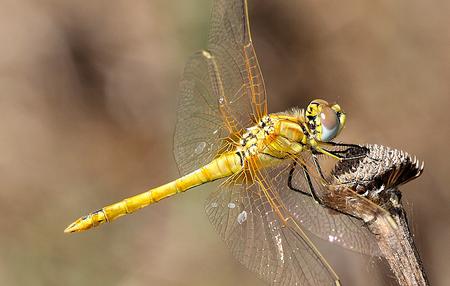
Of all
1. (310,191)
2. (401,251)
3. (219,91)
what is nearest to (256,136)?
(219,91)

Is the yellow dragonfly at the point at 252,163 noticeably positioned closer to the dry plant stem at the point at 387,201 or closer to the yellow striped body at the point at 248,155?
the yellow striped body at the point at 248,155

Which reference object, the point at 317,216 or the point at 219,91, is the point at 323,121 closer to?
the point at 317,216

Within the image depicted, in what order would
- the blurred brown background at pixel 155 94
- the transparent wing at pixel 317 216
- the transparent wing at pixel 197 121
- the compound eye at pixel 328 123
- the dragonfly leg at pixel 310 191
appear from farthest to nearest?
1. the blurred brown background at pixel 155 94
2. the transparent wing at pixel 197 121
3. the compound eye at pixel 328 123
4. the dragonfly leg at pixel 310 191
5. the transparent wing at pixel 317 216

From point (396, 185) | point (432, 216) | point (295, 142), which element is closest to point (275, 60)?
point (432, 216)

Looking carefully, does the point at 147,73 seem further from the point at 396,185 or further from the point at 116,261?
the point at 396,185

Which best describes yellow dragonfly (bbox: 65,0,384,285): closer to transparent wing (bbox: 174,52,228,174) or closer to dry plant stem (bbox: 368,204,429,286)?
transparent wing (bbox: 174,52,228,174)

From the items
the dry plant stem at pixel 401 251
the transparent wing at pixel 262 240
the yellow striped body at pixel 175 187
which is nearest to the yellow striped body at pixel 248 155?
the yellow striped body at pixel 175 187
